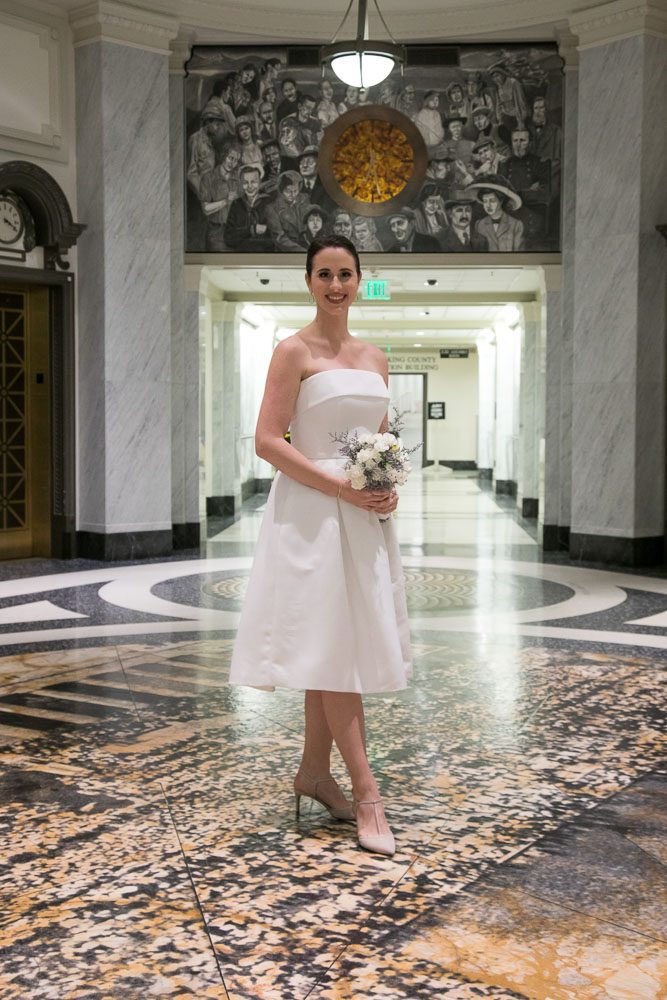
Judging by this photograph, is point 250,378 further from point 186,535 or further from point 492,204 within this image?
point 492,204

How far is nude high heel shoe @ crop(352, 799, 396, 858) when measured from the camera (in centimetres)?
308

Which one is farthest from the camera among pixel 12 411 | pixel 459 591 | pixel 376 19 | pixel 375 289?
pixel 375 289

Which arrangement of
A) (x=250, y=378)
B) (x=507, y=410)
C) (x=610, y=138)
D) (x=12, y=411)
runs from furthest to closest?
1. (x=507, y=410)
2. (x=250, y=378)
3. (x=12, y=411)
4. (x=610, y=138)

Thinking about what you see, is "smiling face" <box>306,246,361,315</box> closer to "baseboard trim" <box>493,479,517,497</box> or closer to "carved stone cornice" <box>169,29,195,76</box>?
"carved stone cornice" <box>169,29,195,76</box>

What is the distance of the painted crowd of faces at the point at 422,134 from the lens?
10.8 meters

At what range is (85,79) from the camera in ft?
33.2

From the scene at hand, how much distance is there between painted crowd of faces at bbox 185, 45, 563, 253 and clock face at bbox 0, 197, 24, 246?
1834 millimetres

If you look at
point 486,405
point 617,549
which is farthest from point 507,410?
point 617,549

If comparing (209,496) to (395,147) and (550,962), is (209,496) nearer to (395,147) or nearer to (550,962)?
(395,147)

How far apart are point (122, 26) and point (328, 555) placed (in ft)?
27.8

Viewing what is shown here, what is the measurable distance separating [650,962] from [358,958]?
2.14ft

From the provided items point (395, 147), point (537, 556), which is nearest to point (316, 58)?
point (395, 147)

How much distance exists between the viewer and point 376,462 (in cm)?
308

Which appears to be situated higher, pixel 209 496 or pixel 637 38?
pixel 637 38
